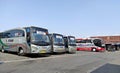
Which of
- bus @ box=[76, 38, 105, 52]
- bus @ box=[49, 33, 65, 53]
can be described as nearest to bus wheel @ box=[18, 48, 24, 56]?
bus @ box=[49, 33, 65, 53]

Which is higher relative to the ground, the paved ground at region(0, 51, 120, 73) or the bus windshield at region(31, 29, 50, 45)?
the bus windshield at region(31, 29, 50, 45)

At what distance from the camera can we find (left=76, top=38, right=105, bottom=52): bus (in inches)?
1625

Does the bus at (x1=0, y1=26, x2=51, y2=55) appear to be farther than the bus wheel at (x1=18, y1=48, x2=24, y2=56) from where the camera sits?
No

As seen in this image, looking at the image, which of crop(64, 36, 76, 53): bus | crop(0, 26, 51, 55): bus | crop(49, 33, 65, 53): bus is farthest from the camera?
crop(64, 36, 76, 53): bus

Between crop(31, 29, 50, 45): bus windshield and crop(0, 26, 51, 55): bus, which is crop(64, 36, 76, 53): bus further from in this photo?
crop(31, 29, 50, 45): bus windshield

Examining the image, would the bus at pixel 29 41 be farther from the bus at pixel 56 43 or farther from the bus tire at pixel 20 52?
the bus at pixel 56 43

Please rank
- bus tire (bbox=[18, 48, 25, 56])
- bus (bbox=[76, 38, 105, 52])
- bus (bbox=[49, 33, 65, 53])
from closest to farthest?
bus tire (bbox=[18, 48, 25, 56]), bus (bbox=[49, 33, 65, 53]), bus (bbox=[76, 38, 105, 52])

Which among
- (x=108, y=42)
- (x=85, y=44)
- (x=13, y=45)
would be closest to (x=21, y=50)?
(x=13, y=45)

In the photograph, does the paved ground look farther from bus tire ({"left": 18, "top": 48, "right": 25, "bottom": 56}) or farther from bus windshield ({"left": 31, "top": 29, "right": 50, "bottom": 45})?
bus tire ({"left": 18, "top": 48, "right": 25, "bottom": 56})

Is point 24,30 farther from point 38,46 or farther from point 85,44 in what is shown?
point 85,44

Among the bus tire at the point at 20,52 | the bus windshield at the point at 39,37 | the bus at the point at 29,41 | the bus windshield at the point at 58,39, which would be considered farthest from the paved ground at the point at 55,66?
the bus windshield at the point at 58,39

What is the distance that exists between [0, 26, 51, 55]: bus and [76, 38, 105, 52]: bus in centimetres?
2163

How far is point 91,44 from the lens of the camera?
4194 centimetres

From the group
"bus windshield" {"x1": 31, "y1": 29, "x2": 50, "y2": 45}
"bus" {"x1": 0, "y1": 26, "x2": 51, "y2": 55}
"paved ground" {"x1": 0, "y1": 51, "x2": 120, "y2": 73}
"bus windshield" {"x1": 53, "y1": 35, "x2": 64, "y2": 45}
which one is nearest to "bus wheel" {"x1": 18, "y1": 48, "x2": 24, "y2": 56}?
"bus" {"x1": 0, "y1": 26, "x2": 51, "y2": 55}
